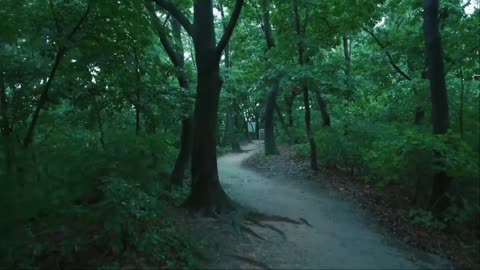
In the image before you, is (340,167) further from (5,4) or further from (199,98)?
(5,4)

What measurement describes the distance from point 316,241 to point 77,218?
15.3 feet

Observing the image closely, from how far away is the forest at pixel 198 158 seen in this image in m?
5.69

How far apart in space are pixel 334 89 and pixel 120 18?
8327mm

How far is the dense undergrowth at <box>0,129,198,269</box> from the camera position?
491 cm

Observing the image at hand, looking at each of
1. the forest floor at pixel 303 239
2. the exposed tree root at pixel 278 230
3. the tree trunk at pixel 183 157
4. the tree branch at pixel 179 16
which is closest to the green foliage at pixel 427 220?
the forest floor at pixel 303 239

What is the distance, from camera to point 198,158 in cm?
935

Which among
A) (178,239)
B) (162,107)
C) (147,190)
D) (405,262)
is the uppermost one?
(162,107)

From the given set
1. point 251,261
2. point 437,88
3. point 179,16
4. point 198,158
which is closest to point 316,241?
point 251,261

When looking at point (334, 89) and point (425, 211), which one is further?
point (334, 89)

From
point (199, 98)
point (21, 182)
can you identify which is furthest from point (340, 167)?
point (21, 182)

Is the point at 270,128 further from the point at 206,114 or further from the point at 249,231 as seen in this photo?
the point at 249,231

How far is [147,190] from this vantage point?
25.1ft

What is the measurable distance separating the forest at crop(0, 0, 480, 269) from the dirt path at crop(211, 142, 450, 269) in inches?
1.7

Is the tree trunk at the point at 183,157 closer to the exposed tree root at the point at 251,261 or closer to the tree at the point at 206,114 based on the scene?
the tree at the point at 206,114
